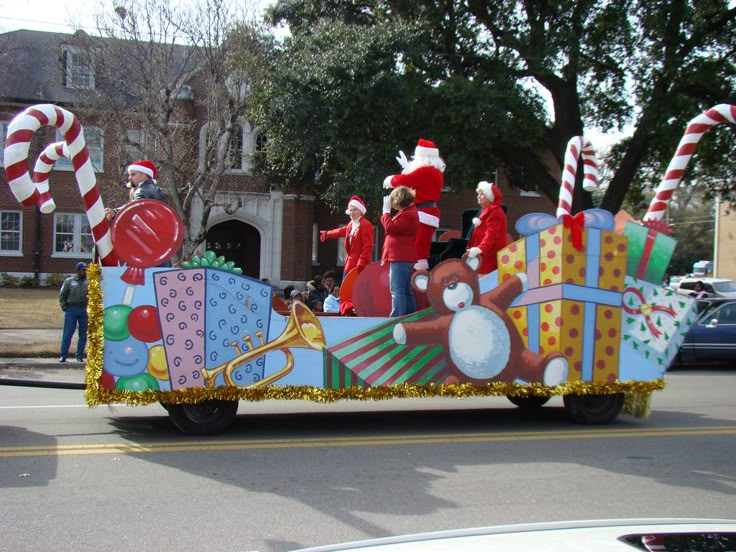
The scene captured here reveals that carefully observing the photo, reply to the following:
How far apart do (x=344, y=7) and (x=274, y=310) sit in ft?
54.9

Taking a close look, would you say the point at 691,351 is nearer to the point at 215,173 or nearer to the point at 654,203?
the point at 654,203

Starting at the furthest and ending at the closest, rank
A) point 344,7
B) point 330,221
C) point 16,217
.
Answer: point 330,221
point 16,217
point 344,7

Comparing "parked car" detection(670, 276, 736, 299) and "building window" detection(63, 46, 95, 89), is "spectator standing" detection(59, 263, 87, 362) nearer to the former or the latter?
"building window" detection(63, 46, 95, 89)

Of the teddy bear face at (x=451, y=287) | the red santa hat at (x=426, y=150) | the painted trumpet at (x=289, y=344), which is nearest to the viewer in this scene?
the painted trumpet at (x=289, y=344)

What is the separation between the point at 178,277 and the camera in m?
6.85

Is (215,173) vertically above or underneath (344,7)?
underneath

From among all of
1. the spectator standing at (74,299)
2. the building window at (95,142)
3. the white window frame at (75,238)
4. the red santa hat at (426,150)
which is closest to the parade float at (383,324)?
the red santa hat at (426,150)

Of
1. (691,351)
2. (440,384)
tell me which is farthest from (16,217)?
(440,384)

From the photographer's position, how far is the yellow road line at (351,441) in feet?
21.8

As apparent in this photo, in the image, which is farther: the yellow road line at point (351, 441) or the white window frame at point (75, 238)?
the white window frame at point (75, 238)

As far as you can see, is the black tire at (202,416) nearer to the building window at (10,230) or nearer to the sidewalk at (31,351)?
the sidewalk at (31,351)

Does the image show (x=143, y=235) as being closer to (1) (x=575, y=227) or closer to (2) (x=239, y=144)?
(1) (x=575, y=227)

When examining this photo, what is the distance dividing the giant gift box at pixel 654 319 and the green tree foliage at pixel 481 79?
10.4m

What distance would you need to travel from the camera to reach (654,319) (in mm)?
8227
